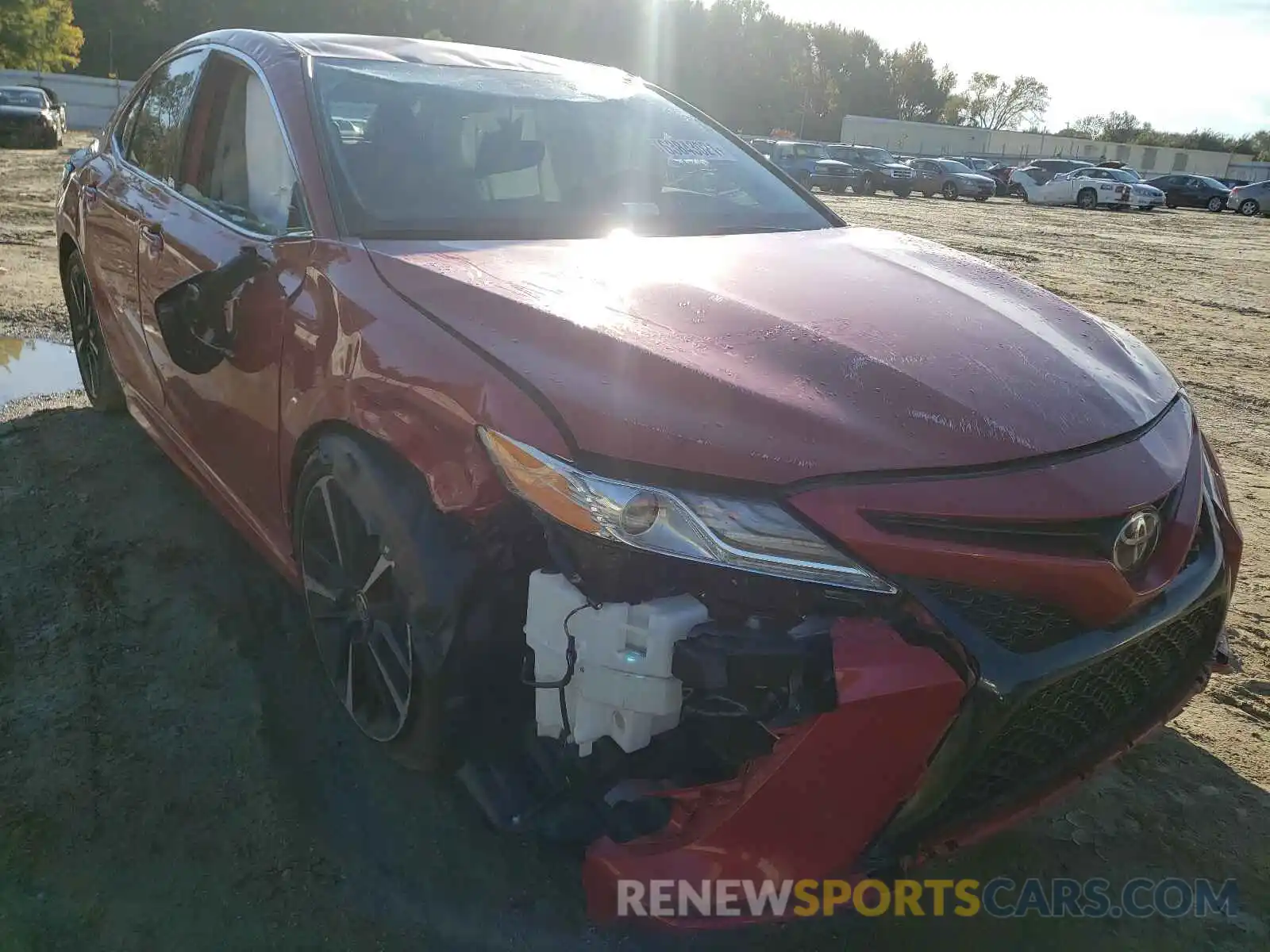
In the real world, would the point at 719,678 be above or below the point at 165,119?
below

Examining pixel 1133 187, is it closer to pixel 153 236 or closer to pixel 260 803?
pixel 153 236

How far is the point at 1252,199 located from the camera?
1309 inches

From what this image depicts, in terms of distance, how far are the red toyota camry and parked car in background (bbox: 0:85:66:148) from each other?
2487cm

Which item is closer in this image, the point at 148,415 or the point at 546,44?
the point at 148,415

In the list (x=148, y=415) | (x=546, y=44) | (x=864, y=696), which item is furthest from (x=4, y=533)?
(x=546, y=44)

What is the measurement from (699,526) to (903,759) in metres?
0.49

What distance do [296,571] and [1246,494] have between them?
4.06 m

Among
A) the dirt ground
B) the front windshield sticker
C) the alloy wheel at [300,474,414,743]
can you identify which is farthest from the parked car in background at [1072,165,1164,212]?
the alloy wheel at [300,474,414,743]

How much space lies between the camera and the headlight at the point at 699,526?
158 centimetres

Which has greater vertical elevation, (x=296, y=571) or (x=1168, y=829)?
(x=296, y=571)

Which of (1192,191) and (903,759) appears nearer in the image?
(903,759)

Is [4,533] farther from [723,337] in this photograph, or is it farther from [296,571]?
[723,337]

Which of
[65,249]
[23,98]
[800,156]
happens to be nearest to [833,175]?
[800,156]

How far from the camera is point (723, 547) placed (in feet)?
5.23
